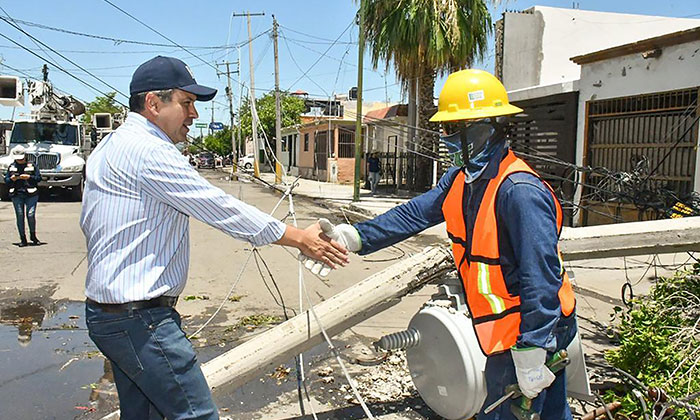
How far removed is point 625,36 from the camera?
1794 centimetres

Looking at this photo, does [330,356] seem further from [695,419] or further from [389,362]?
[695,419]

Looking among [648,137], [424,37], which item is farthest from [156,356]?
[424,37]

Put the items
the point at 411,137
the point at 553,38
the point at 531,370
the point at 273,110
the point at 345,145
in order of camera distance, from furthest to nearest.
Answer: the point at 273,110 < the point at 345,145 < the point at 411,137 < the point at 553,38 < the point at 531,370

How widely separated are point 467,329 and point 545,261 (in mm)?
901

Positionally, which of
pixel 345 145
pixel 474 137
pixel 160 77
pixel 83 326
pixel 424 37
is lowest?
pixel 83 326

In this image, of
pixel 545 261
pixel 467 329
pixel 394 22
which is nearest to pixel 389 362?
pixel 467 329

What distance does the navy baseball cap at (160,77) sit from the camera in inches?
98.6

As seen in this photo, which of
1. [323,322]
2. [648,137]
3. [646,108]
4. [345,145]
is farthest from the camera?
[345,145]

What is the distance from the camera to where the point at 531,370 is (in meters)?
2.34

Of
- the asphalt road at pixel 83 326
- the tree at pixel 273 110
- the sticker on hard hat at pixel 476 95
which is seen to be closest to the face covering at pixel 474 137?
the sticker on hard hat at pixel 476 95

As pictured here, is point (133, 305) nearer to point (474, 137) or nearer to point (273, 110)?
point (474, 137)

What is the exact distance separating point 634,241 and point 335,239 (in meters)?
2.13

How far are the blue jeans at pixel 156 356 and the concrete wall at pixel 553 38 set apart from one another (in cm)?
1602

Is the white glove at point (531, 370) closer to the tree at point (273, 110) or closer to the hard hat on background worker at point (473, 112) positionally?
the hard hat on background worker at point (473, 112)
